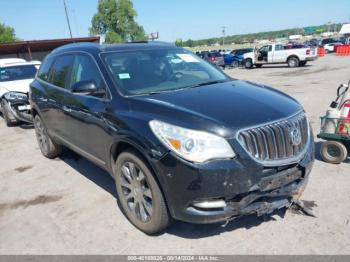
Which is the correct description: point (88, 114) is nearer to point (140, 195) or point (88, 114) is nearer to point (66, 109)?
point (66, 109)

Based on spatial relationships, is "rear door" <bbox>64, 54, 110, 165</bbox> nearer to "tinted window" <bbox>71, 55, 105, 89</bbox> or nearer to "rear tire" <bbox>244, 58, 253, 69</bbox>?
"tinted window" <bbox>71, 55, 105, 89</bbox>

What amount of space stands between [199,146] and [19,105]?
24.6 ft

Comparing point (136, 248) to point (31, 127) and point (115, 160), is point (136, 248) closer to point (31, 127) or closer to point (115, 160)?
point (115, 160)

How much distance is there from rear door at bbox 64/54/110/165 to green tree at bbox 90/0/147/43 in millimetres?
86249

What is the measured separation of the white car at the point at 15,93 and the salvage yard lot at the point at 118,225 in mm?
3981

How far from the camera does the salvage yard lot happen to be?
10.6 ft

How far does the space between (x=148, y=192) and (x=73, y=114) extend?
1.77 metres

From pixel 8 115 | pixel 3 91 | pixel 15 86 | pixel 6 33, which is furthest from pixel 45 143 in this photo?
pixel 6 33

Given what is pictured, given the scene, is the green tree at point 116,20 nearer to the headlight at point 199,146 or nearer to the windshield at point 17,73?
the windshield at point 17,73

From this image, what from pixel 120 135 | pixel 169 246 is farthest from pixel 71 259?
pixel 120 135

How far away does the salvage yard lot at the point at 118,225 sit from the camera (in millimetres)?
3219

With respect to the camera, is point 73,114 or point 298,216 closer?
point 298,216

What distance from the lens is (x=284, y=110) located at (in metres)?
3.30

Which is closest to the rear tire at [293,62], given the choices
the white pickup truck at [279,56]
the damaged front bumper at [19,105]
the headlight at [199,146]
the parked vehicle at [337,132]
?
the white pickup truck at [279,56]
